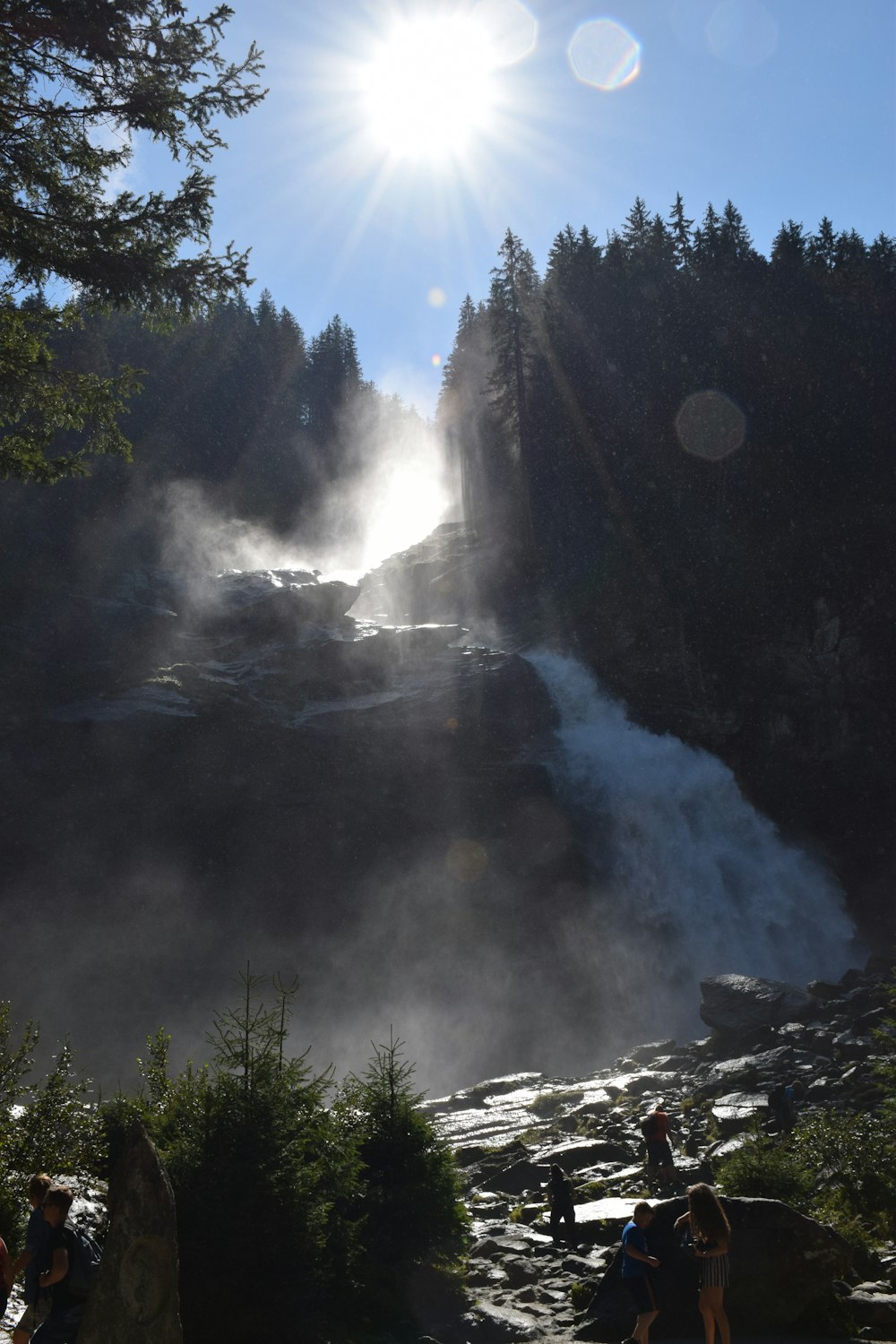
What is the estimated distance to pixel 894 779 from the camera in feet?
123

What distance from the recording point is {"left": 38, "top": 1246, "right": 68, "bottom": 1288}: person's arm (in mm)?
5582

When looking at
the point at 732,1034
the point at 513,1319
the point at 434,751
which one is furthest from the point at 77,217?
the point at 434,751

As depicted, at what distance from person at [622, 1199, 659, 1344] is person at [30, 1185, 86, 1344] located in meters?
4.23

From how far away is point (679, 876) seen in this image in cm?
3291

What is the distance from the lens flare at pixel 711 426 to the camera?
144ft

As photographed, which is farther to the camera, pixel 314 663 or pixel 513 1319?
pixel 314 663

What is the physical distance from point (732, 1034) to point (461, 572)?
102 feet

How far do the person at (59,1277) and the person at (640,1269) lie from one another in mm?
4227

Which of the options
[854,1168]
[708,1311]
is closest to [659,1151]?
[854,1168]

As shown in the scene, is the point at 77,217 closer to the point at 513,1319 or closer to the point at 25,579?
the point at 513,1319

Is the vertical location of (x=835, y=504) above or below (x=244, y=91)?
above

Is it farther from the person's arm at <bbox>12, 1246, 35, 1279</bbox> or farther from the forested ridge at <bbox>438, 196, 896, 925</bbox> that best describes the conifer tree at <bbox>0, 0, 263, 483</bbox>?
the forested ridge at <bbox>438, 196, 896, 925</bbox>

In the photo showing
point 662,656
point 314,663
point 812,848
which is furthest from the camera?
point 662,656

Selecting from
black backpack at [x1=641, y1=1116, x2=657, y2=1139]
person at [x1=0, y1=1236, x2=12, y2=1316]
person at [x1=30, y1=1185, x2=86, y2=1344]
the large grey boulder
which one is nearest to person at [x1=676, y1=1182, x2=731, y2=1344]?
person at [x1=30, y1=1185, x2=86, y2=1344]
